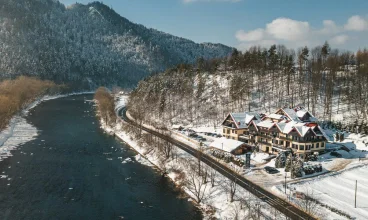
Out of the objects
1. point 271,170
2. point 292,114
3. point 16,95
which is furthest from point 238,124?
point 16,95

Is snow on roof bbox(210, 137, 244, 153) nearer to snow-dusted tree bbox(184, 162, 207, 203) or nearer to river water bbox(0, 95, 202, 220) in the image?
snow-dusted tree bbox(184, 162, 207, 203)

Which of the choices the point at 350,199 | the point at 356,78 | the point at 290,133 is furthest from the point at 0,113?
the point at 356,78

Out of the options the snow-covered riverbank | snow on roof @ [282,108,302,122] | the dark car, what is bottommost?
the dark car

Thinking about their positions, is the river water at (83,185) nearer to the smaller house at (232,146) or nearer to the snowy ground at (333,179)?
the smaller house at (232,146)

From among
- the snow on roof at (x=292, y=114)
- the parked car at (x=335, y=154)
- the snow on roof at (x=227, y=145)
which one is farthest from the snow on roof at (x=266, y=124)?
the parked car at (x=335, y=154)

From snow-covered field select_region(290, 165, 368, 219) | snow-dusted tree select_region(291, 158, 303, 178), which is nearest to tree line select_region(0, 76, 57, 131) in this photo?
snow-dusted tree select_region(291, 158, 303, 178)
